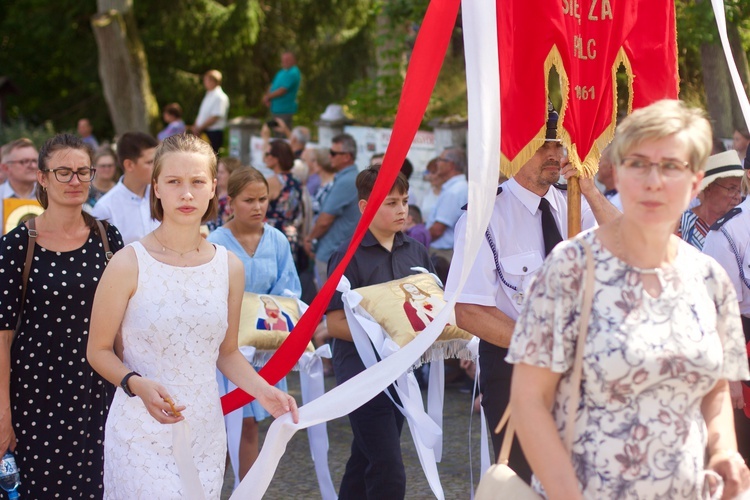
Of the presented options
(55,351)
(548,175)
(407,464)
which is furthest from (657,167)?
(407,464)

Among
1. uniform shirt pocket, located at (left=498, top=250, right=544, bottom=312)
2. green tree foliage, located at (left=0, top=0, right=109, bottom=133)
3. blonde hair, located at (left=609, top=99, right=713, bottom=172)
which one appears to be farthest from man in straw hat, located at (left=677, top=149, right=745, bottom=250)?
green tree foliage, located at (left=0, top=0, right=109, bottom=133)

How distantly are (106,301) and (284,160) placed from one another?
20.4 ft

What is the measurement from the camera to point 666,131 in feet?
8.86

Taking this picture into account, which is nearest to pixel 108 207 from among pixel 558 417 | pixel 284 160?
pixel 284 160

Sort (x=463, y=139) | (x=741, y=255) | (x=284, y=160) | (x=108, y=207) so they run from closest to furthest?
(x=741, y=255)
(x=108, y=207)
(x=284, y=160)
(x=463, y=139)

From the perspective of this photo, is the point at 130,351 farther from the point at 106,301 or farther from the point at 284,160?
the point at 284,160

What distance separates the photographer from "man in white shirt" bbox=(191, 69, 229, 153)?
17469mm

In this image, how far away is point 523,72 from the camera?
4230 millimetres

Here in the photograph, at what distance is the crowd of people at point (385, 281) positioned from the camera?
270 cm

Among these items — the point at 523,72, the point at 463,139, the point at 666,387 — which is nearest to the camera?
the point at 666,387

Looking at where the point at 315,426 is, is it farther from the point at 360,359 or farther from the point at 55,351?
the point at 55,351

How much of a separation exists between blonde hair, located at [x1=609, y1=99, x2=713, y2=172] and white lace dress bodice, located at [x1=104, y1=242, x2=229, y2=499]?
1.74 meters

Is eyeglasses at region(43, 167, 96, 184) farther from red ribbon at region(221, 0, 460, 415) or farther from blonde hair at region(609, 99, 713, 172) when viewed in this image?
blonde hair at region(609, 99, 713, 172)

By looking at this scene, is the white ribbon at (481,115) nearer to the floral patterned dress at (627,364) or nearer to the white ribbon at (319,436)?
the floral patterned dress at (627,364)
